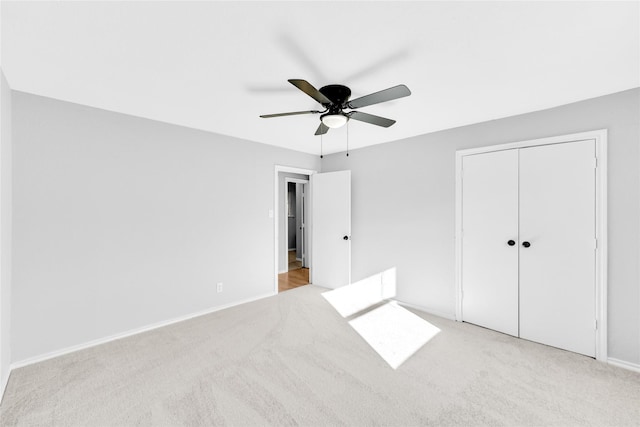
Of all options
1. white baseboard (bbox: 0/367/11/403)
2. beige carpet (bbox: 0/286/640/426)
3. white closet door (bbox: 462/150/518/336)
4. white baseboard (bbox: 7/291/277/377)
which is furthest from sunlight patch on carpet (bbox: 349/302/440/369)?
white baseboard (bbox: 0/367/11/403)

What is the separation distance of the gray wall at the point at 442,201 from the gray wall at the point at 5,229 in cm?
378

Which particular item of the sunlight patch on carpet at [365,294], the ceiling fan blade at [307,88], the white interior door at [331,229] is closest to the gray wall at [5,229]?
the ceiling fan blade at [307,88]

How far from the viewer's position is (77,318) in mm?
2523

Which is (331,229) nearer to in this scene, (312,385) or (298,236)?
(298,236)

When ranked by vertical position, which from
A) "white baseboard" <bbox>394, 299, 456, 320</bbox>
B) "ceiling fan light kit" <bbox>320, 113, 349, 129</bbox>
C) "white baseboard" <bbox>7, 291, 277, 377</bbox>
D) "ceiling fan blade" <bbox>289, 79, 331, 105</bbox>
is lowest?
"white baseboard" <bbox>394, 299, 456, 320</bbox>

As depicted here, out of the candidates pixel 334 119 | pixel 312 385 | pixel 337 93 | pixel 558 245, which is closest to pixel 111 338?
pixel 312 385

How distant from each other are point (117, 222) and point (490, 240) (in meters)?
4.08

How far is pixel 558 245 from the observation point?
2584mm

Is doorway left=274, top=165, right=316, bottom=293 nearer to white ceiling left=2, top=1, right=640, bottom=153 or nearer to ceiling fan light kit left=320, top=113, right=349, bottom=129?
ceiling fan light kit left=320, top=113, right=349, bottom=129

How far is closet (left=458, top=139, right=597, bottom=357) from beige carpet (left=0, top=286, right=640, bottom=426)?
10.7 inches

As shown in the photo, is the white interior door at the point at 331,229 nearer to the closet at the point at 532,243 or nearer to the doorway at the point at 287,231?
the doorway at the point at 287,231

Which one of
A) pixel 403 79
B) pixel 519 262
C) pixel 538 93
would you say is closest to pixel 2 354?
pixel 403 79

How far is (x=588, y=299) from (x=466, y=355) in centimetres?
124

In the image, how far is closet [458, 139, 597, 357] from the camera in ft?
8.05
